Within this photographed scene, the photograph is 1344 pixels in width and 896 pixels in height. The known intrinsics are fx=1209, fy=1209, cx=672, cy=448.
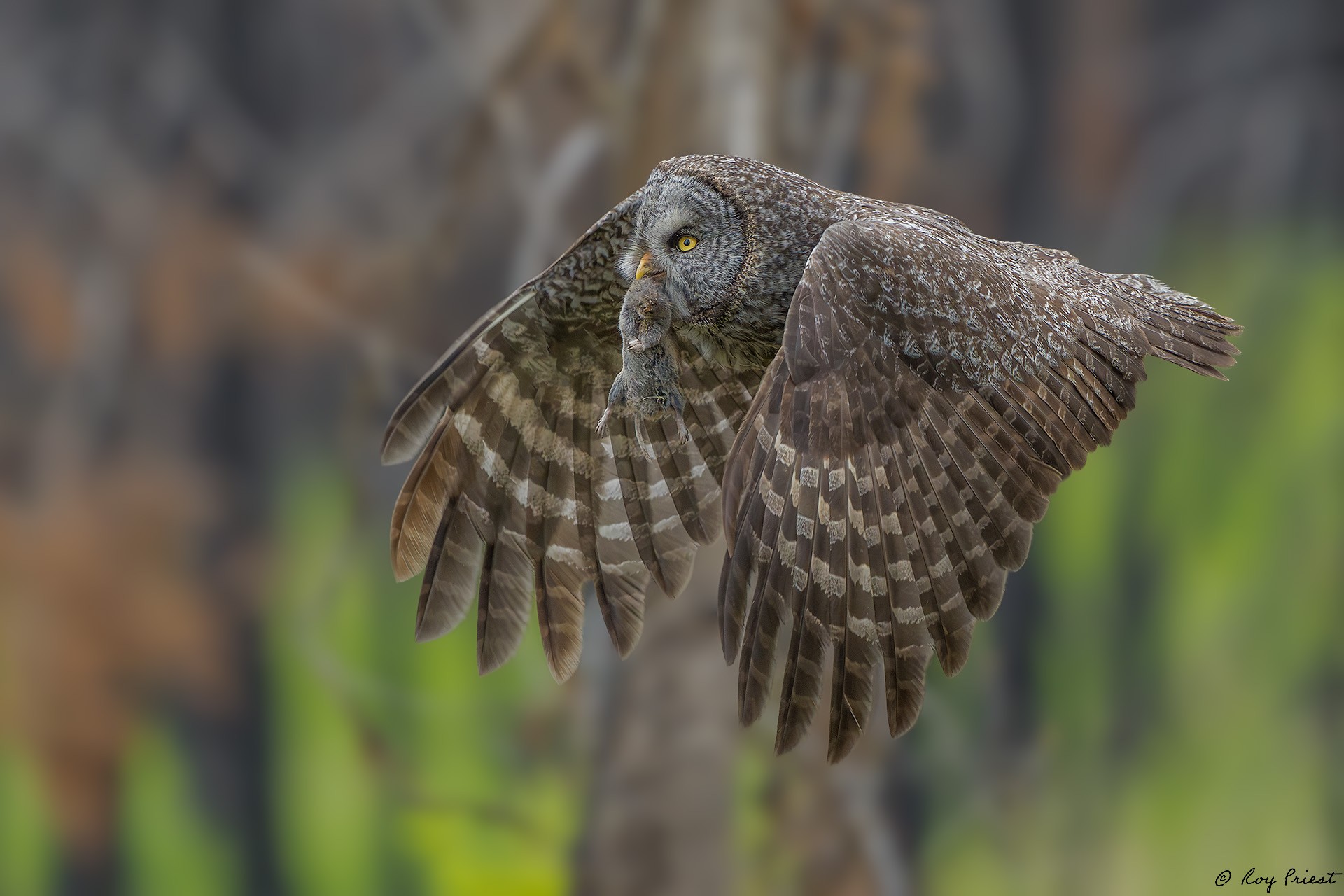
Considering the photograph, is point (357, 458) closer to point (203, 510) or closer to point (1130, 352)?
point (203, 510)

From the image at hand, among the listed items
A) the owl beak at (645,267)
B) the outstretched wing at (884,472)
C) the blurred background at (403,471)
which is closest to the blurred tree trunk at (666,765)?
the blurred background at (403,471)

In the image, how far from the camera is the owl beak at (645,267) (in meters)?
1.72

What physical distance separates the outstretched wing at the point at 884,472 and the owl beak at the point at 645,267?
0.30m

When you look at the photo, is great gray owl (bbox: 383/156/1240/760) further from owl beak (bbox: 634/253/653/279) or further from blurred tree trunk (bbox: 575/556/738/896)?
blurred tree trunk (bbox: 575/556/738/896)

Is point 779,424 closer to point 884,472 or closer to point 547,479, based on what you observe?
point 884,472

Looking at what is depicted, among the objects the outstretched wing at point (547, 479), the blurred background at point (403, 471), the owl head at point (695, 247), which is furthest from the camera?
the blurred background at point (403, 471)

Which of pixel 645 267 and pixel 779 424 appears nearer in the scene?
pixel 779 424

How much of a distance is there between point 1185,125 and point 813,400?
2.63m

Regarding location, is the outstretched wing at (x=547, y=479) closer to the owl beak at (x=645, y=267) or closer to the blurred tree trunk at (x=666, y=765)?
the owl beak at (x=645, y=267)

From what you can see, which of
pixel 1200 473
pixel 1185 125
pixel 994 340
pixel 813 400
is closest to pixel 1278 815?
pixel 1200 473

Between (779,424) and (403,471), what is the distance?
214cm

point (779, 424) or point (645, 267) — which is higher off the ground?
point (645, 267)

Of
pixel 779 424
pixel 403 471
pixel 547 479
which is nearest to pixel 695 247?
pixel 779 424

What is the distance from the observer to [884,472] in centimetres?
142
